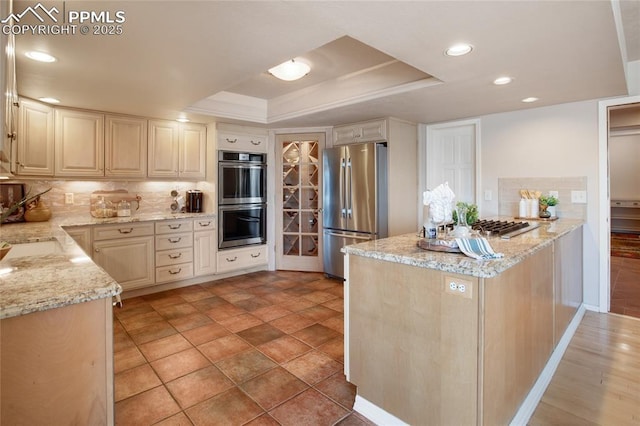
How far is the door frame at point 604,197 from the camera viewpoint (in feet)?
10.4

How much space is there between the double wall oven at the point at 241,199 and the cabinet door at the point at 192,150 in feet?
1.03

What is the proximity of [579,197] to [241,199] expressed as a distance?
3.90 m

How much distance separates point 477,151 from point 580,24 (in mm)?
2276

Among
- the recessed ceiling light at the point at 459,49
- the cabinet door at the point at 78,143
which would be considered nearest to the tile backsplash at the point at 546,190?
the recessed ceiling light at the point at 459,49

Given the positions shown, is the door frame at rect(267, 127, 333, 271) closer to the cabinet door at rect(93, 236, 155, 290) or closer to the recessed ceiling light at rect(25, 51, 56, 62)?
the cabinet door at rect(93, 236, 155, 290)

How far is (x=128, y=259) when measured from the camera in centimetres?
367

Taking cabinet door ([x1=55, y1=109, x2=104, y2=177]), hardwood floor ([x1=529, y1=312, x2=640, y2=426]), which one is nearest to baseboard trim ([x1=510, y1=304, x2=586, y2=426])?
hardwood floor ([x1=529, y1=312, x2=640, y2=426])

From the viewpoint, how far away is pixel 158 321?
10.1 feet

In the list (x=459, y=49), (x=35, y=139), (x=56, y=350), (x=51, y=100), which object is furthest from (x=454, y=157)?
(x=35, y=139)

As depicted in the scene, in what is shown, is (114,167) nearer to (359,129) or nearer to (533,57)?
(359,129)

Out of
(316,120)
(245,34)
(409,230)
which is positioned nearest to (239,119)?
(316,120)

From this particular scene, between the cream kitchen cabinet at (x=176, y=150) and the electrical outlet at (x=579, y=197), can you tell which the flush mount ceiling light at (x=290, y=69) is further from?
the electrical outlet at (x=579, y=197)

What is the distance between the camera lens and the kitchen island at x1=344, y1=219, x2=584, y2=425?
4.57 ft

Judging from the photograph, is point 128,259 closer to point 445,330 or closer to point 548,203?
point 445,330
